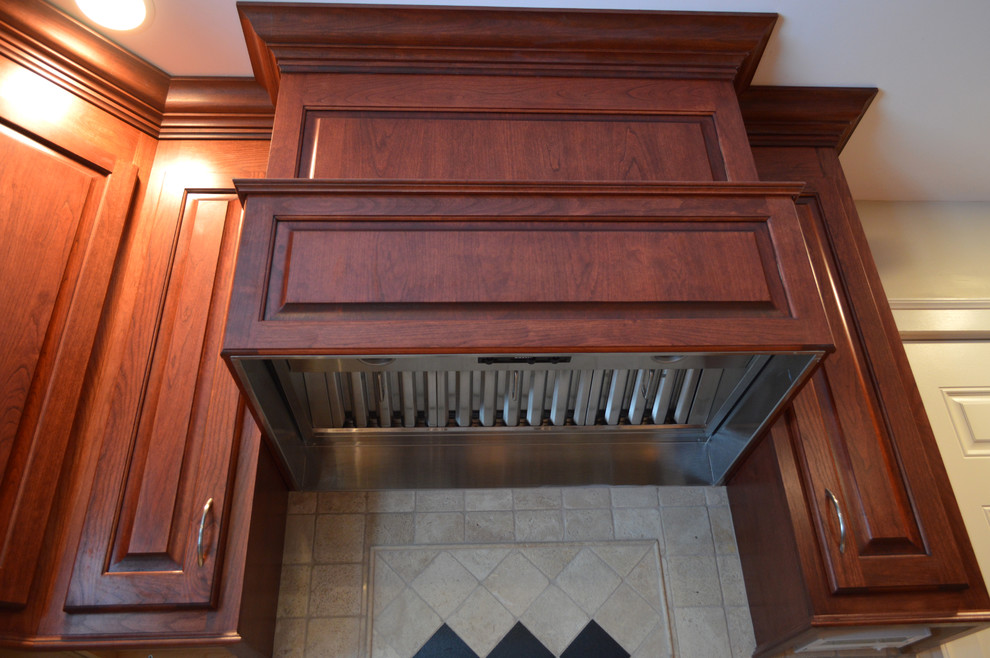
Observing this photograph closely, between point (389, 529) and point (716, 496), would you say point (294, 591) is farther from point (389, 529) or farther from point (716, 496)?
point (716, 496)

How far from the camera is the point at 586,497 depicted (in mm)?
1738

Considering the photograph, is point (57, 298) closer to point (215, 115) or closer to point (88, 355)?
point (88, 355)

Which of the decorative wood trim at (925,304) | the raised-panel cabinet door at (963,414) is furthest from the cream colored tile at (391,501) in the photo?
the decorative wood trim at (925,304)

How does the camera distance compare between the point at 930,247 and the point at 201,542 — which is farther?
the point at 930,247

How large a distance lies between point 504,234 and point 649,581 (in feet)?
3.08

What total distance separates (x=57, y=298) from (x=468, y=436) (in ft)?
3.04

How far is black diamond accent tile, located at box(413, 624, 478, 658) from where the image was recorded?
5.04 ft

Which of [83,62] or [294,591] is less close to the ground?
[83,62]

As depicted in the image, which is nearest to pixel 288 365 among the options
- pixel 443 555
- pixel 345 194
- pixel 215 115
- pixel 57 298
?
pixel 345 194

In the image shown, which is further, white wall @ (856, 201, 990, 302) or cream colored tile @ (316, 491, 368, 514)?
white wall @ (856, 201, 990, 302)

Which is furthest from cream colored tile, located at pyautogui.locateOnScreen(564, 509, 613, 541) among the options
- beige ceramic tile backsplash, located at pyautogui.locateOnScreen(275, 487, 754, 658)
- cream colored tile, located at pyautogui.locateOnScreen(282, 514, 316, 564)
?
cream colored tile, located at pyautogui.locateOnScreen(282, 514, 316, 564)

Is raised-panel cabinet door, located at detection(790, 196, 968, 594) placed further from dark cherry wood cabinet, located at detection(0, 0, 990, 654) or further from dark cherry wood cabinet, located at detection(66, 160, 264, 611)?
dark cherry wood cabinet, located at detection(66, 160, 264, 611)

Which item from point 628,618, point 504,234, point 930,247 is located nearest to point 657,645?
point 628,618

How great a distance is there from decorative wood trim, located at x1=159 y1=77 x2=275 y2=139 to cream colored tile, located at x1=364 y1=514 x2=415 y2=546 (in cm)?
99
